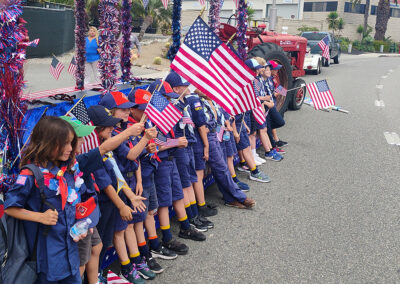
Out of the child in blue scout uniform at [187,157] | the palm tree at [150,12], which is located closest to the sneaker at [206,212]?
the child in blue scout uniform at [187,157]

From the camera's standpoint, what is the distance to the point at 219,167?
16.8 ft

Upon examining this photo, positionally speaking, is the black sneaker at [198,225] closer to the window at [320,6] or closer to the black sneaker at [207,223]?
the black sneaker at [207,223]

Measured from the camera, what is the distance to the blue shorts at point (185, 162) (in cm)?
444

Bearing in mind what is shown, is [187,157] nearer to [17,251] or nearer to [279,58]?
[17,251]

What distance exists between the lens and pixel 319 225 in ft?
15.7

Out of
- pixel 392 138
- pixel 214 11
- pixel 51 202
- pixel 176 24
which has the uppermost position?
pixel 214 11

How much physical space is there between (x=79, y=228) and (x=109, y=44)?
3044 millimetres

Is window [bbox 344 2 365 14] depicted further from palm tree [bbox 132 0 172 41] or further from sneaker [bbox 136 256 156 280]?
sneaker [bbox 136 256 156 280]

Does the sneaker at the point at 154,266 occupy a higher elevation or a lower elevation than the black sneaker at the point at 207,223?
lower

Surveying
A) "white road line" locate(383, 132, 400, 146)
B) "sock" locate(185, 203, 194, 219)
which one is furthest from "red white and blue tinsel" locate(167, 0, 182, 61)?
"white road line" locate(383, 132, 400, 146)

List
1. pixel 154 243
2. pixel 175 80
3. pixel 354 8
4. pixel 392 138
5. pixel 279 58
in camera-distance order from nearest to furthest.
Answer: pixel 154 243, pixel 175 80, pixel 392 138, pixel 279 58, pixel 354 8

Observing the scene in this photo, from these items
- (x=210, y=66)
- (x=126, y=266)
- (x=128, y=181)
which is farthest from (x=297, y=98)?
(x=126, y=266)

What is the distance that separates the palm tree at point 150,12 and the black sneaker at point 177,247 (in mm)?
22341

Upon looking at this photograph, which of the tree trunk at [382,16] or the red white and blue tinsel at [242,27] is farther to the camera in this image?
the tree trunk at [382,16]
